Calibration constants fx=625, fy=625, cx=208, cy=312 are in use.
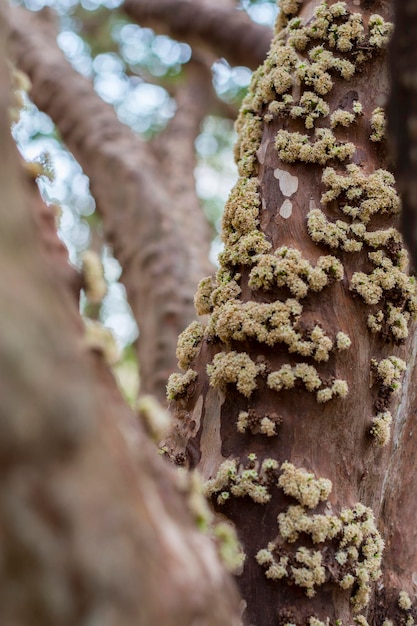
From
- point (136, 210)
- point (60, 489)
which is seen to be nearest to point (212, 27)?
point (136, 210)

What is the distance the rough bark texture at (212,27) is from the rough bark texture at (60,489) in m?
2.33

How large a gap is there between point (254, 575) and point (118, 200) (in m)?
1.73

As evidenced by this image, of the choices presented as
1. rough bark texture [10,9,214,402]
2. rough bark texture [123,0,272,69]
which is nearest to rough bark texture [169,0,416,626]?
rough bark texture [10,9,214,402]

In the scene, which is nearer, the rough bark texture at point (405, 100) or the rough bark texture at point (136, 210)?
the rough bark texture at point (405, 100)

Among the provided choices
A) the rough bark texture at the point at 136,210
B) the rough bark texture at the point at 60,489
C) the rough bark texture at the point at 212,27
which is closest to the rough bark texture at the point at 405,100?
the rough bark texture at the point at 60,489

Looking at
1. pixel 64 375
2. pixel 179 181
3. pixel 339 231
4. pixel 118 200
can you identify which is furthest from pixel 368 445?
pixel 179 181

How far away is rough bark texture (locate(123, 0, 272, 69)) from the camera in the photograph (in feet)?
8.74

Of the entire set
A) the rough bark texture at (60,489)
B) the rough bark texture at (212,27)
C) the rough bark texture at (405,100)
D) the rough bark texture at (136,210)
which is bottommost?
the rough bark texture at (60,489)

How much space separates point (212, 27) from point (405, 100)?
2345mm

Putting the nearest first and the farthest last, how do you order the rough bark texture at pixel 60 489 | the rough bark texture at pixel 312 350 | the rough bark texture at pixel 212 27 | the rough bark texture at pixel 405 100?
the rough bark texture at pixel 60 489, the rough bark texture at pixel 405 100, the rough bark texture at pixel 312 350, the rough bark texture at pixel 212 27

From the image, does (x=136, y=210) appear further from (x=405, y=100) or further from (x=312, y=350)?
(x=405, y=100)

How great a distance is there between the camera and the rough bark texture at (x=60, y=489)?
1.53 feet

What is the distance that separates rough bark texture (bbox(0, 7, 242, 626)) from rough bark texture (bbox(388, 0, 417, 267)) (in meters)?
0.41

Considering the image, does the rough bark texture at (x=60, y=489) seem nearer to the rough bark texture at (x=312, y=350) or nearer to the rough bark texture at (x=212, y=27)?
the rough bark texture at (x=312, y=350)
